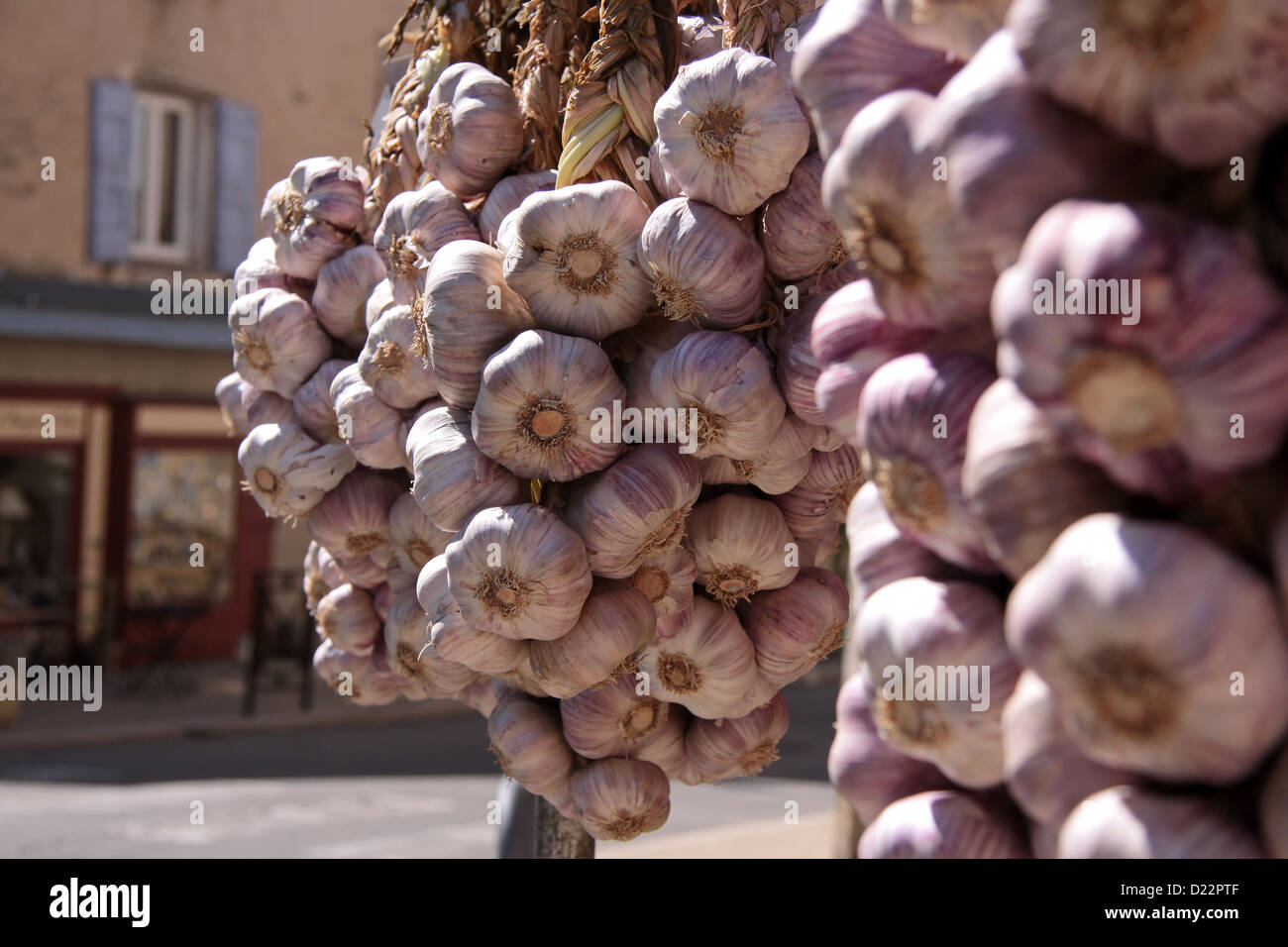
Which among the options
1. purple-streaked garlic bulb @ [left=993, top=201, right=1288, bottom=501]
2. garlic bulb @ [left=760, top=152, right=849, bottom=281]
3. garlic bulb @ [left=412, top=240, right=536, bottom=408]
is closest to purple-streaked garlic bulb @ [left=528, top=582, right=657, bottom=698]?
garlic bulb @ [left=412, top=240, right=536, bottom=408]

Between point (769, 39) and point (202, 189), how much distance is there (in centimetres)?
1043

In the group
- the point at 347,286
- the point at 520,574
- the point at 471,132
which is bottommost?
the point at 520,574

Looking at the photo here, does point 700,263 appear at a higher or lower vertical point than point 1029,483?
higher

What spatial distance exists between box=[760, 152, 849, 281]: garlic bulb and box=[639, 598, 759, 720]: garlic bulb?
363 millimetres

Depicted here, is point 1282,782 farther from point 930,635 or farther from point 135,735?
point 135,735

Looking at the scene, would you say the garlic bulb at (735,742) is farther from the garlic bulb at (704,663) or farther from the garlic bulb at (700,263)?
the garlic bulb at (700,263)

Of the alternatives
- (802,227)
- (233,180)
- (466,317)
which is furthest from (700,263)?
(233,180)

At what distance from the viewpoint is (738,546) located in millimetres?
1238

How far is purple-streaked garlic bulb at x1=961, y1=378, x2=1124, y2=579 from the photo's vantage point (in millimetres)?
640

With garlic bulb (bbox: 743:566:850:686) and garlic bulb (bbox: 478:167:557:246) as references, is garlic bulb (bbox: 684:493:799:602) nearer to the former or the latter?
garlic bulb (bbox: 743:566:850:686)

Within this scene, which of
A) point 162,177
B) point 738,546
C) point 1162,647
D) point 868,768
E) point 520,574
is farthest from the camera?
point 162,177

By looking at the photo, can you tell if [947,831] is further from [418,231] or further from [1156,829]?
[418,231]

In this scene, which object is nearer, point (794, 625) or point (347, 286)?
point (794, 625)

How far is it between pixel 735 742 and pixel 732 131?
2.13 ft
